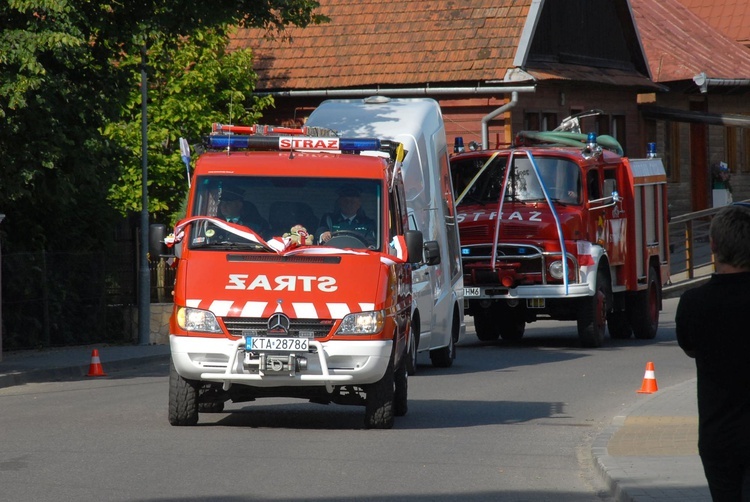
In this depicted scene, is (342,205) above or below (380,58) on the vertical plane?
below

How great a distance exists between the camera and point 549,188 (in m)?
21.2

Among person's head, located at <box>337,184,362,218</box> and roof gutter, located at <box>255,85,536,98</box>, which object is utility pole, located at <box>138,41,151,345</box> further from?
person's head, located at <box>337,184,362,218</box>

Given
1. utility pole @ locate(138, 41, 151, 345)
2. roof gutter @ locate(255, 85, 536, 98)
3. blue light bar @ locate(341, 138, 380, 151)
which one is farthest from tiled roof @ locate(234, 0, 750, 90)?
blue light bar @ locate(341, 138, 380, 151)

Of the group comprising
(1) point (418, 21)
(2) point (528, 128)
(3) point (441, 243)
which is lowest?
(3) point (441, 243)

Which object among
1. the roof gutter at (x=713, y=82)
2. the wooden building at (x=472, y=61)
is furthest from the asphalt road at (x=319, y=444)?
the roof gutter at (x=713, y=82)

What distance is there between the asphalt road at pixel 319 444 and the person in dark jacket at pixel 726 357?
3067 millimetres

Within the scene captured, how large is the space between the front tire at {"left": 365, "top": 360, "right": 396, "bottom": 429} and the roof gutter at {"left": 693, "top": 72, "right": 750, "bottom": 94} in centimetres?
2978

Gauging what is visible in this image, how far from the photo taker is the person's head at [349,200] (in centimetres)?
1259

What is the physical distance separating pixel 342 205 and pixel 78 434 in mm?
2992

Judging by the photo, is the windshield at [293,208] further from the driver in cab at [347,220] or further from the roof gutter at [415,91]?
the roof gutter at [415,91]

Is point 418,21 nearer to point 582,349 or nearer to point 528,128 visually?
point 528,128

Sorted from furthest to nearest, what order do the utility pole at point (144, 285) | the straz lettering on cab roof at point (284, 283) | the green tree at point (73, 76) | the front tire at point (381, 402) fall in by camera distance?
the utility pole at point (144, 285) < the green tree at point (73, 76) < the front tire at point (381, 402) < the straz lettering on cab roof at point (284, 283)

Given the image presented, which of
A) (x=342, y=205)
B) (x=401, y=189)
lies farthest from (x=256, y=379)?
(x=401, y=189)

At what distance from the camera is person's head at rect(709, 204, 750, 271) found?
5.88 meters
